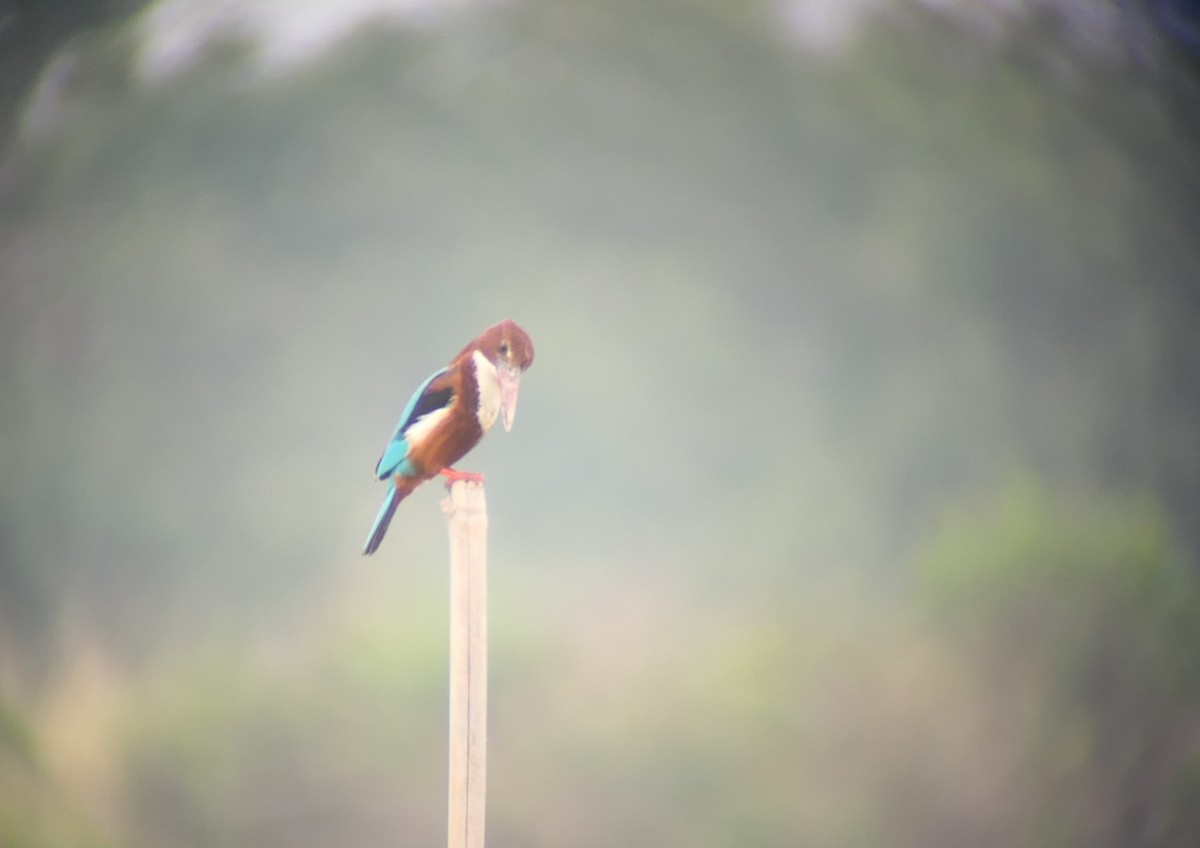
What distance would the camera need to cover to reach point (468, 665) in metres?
1.62

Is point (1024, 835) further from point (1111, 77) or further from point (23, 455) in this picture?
point (23, 455)

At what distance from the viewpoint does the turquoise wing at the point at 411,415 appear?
200 centimetres

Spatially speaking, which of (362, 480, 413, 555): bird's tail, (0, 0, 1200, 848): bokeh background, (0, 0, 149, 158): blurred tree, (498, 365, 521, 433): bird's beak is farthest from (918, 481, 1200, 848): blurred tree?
(0, 0, 149, 158): blurred tree

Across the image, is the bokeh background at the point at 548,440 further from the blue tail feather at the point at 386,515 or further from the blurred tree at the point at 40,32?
the blue tail feather at the point at 386,515

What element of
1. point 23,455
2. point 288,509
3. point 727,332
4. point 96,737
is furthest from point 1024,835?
point 23,455

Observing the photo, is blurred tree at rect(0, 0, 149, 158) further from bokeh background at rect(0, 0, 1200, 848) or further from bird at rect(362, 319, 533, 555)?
bird at rect(362, 319, 533, 555)

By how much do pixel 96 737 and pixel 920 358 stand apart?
191 centimetres

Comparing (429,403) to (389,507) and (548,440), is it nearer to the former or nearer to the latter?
(389,507)

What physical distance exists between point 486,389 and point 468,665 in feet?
1.73

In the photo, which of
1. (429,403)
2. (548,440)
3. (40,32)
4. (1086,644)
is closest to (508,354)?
(429,403)

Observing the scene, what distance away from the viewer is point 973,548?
2.51 m

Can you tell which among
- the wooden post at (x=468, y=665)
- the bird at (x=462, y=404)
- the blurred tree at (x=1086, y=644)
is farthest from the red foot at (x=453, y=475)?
the blurred tree at (x=1086, y=644)

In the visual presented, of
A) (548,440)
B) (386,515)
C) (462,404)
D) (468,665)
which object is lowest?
(468,665)

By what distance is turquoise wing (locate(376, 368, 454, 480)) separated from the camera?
200 cm
